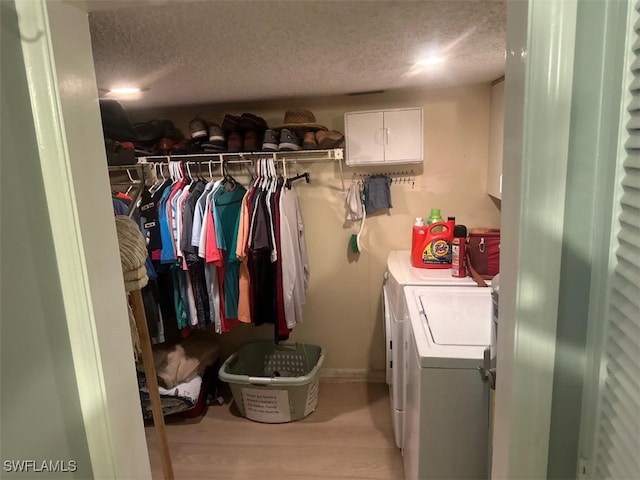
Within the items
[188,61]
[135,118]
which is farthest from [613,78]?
[135,118]

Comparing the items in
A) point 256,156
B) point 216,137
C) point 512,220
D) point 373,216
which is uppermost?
point 216,137

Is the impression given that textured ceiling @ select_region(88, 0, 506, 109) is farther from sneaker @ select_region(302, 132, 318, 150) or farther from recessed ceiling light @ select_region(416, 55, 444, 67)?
sneaker @ select_region(302, 132, 318, 150)

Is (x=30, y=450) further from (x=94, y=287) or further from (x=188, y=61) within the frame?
(x=188, y=61)

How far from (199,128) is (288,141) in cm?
55

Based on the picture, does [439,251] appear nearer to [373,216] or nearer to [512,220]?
[373,216]

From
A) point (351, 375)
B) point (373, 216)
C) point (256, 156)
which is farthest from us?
point (351, 375)

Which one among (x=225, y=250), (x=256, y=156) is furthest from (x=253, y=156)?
(x=225, y=250)

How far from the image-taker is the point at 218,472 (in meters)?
2.19

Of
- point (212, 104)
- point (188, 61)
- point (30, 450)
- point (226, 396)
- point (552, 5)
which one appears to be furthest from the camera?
point (226, 396)

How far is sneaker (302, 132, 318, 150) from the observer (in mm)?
2447

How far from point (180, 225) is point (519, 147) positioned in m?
1.94

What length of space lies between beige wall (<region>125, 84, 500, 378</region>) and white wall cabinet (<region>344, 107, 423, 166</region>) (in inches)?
7.4

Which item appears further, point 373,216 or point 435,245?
point 373,216

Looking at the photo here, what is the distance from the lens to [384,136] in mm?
2473
